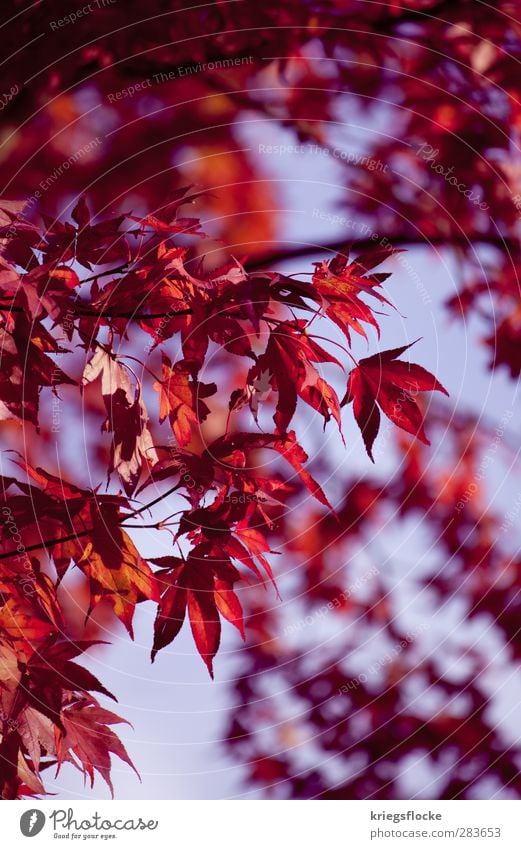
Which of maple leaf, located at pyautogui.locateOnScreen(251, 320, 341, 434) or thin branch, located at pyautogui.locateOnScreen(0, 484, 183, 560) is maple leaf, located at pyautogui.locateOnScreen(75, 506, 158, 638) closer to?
thin branch, located at pyautogui.locateOnScreen(0, 484, 183, 560)

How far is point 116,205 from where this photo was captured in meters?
1.66

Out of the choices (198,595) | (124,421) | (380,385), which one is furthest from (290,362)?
(198,595)

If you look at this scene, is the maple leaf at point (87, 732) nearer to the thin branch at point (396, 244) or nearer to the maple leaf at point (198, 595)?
the maple leaf at point (198, 595)

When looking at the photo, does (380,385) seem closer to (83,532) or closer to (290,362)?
(290,362)

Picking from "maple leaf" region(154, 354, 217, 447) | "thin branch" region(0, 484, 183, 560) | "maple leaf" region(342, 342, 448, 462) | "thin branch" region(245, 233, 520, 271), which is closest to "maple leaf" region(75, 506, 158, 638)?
"thin branch" region(0, 484, 183, 560)
